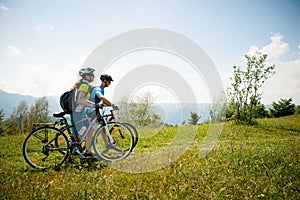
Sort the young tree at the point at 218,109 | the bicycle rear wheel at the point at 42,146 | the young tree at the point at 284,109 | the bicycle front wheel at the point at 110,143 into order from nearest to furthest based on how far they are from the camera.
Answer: the bicycle rear wheel at the point at 42,146, the bicycle front wheel at the point at 110,143, the young tree at the point at 218,109, the young tree at the point at 284,109

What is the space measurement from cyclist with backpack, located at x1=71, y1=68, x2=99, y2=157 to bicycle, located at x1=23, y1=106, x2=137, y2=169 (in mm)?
175

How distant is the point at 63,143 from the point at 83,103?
4.56 feet

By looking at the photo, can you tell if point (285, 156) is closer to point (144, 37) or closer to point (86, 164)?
point (86, 164)

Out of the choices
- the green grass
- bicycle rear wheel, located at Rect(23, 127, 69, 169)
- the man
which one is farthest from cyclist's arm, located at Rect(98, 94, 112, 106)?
the green grass

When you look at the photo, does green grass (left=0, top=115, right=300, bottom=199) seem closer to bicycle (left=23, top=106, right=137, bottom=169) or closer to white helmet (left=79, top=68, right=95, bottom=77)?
bicycle (left=23, top=106, right=137, bottom=169)

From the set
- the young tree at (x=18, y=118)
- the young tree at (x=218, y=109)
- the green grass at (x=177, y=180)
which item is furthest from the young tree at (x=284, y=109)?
the young tree at (x=18, y=118)

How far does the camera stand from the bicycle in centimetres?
687

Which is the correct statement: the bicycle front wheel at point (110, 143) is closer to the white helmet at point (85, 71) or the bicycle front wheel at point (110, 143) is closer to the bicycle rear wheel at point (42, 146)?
the bicycle rear wheel at point (42, 146)

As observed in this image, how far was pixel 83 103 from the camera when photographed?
7.14m

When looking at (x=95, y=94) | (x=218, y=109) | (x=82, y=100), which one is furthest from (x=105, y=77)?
(x=218, y=109)

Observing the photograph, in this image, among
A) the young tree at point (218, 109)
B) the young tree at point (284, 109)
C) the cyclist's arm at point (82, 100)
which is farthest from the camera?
the young tree at point (284, 109)

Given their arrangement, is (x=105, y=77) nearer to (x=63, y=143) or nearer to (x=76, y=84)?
(x=76, y=84)

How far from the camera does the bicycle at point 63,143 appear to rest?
22.5 feet

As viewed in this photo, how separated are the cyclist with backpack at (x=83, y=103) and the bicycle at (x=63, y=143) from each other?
175 mm
